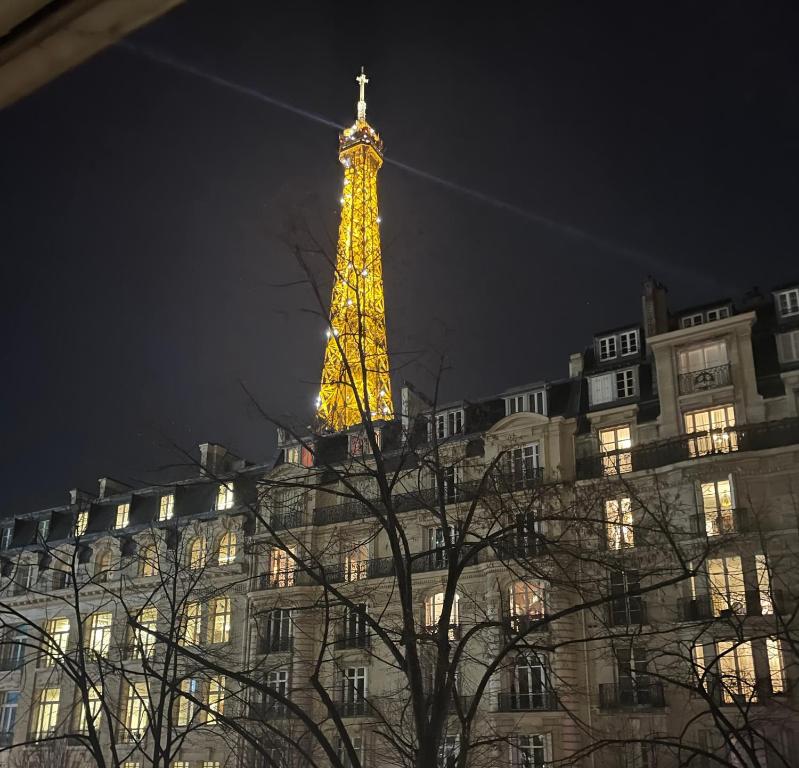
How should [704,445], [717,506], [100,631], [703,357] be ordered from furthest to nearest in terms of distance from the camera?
[100,631] < [703,357] < [704,445] < [717,506]

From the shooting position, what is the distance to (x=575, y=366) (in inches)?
1667

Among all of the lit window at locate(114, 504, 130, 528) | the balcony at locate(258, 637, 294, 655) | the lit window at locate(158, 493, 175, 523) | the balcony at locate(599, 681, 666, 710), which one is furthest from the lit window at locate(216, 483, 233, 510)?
the balcony at locate(599, 681, 666, 710)

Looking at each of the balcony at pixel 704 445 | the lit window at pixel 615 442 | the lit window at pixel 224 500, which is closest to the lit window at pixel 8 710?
the lit window at pixel 224 500

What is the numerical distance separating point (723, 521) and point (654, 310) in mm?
10991

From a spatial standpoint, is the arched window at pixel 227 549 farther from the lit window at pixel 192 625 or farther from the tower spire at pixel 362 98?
the tower spire at pixel 362 98

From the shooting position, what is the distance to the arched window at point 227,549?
46.7 meters

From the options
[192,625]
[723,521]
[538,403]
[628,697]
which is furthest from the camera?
[538,403]

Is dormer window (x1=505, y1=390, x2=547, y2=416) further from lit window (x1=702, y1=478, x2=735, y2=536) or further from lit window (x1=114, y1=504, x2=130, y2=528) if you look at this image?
lit window (x1=114, y1=504, x2=130, y2=528)

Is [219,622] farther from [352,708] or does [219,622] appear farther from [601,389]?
[601,389]

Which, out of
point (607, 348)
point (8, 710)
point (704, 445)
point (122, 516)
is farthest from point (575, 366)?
point (8, 710)

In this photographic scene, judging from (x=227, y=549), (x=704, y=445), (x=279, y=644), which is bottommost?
(x=279, y=644)

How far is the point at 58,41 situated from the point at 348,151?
81.3 m

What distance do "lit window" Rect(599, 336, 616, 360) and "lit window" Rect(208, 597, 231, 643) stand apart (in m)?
22.1

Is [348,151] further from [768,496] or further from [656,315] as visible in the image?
[768,496]
